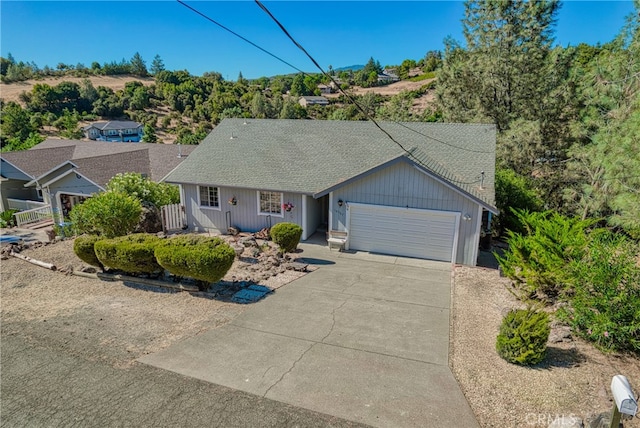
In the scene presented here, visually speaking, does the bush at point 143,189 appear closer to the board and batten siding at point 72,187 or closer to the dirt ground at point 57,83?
the board and batten siding at point 72,187

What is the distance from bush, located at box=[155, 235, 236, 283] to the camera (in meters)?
9.83

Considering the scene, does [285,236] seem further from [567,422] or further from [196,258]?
[567,422]

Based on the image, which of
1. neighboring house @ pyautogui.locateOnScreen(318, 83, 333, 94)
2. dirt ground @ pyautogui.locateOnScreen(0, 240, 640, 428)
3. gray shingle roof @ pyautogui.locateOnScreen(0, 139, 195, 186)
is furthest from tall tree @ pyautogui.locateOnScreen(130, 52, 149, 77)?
dirt ground @ pyautogui.locateOnScreen(0, 240, 640, 428)

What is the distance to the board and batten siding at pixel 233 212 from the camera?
53.2ft

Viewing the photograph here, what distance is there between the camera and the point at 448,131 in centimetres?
1752

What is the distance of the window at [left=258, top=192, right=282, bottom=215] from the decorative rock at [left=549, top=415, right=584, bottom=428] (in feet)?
41.3

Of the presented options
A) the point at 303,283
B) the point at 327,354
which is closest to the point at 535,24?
the point at 303,283

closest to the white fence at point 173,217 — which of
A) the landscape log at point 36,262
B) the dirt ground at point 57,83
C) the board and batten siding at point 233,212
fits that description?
the board and batten siding at point 233,212

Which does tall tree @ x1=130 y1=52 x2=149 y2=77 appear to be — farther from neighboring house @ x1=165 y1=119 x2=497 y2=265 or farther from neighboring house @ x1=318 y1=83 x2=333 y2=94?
neighboring house @ x1=165 y1=119 x2=497 y2=265

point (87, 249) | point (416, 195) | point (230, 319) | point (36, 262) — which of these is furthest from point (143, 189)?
point (416, 195)

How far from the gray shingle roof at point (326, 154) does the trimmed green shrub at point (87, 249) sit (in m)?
5.90

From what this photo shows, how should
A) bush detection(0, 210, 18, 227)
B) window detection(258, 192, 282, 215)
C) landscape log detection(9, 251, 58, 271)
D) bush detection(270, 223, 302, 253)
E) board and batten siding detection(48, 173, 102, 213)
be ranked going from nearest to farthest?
landscape log detection(9, 251, 58, 271)
bush detection(270, 223, 302, 253)
window detection(258, 192, 282, 215)
board and batten siding detection(48, 173, 102, 213)
bush detection(0, 210, 18, 227)

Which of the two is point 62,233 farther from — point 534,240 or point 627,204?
point 627,204

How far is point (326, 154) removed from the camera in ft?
56.7
